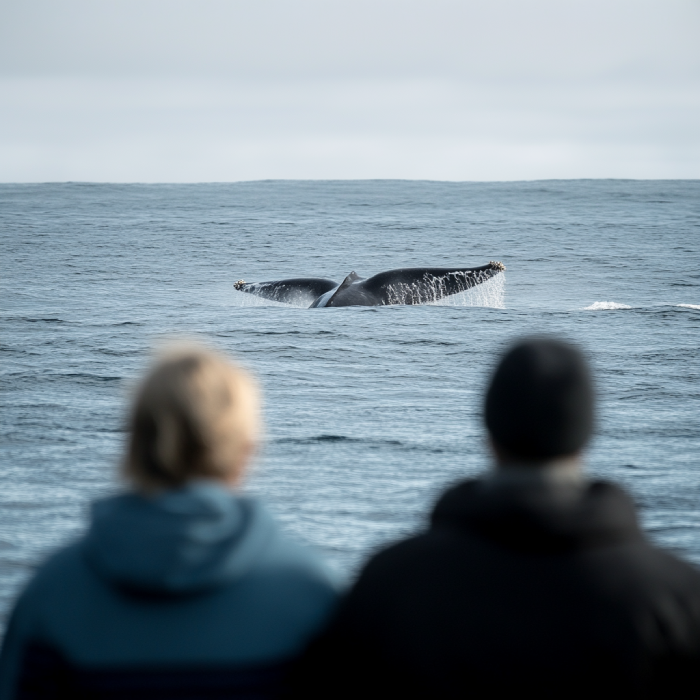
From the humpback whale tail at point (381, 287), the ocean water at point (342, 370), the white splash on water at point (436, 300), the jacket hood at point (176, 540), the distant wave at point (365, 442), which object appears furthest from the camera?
the white splash on water at point (436, 300)

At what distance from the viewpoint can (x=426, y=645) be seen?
189cm

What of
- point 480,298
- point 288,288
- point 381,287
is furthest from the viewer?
point 480,298

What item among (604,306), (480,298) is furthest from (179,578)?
(480,298)

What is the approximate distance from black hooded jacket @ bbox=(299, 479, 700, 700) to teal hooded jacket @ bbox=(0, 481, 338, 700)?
13 centimetres

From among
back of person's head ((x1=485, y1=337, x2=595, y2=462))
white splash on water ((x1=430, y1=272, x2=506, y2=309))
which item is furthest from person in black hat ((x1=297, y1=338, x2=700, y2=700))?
white splash on water ((x1=430, y1=272, x2=506, y2=309))

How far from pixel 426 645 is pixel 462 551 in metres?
0.18

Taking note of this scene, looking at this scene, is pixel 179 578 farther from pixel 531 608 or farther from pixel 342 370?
pixel 342 370

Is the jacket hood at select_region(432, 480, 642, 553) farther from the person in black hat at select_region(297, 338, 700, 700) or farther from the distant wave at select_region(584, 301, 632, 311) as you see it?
the distant wave at select_region(584, 301, 632, 311)

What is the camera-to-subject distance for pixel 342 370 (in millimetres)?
13297

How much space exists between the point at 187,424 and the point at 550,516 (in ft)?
2.13

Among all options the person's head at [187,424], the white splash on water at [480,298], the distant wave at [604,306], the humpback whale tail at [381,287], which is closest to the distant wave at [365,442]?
the person's head at [187,424]

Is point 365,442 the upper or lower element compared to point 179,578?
lower

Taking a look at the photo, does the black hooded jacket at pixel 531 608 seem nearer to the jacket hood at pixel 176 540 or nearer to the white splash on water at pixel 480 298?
the jacket hood at pixel 176 540

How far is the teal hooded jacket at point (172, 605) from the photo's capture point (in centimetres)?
182
